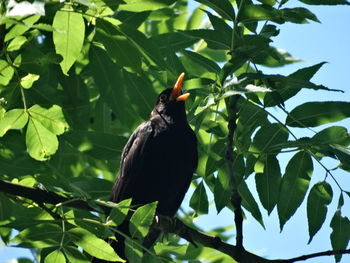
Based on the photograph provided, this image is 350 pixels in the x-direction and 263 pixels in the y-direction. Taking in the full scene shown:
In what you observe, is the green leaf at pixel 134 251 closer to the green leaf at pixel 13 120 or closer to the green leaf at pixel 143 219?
the green leaf at pixel 143 219

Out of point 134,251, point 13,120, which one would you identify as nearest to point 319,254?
point 134,251

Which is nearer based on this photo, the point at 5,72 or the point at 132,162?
the point at 5,72

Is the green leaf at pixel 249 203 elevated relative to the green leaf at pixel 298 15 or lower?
lower

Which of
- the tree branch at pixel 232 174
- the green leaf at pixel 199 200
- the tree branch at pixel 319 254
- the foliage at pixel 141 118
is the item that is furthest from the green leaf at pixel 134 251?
the green leaf at pixel 199 200

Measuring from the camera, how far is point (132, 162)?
4.68 metres

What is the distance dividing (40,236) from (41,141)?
60cm

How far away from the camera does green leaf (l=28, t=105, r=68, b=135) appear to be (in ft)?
11.3

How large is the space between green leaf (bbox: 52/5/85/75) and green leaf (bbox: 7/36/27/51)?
0.66 feet

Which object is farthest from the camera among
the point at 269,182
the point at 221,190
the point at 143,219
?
the point at 221,190

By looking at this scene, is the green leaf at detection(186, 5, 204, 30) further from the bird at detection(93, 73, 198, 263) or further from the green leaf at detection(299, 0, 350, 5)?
the green leaf at detection(299, 0, 350, 5)

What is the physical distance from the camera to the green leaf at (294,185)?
137 inches

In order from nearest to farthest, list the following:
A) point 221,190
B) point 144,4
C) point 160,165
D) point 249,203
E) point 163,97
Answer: point 144,4 < point 221,190 < point 249,203 < point 160,165 < point 163,97

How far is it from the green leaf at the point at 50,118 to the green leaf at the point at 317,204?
1.40 m

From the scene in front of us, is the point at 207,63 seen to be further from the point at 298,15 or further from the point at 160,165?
the point at 160,165
